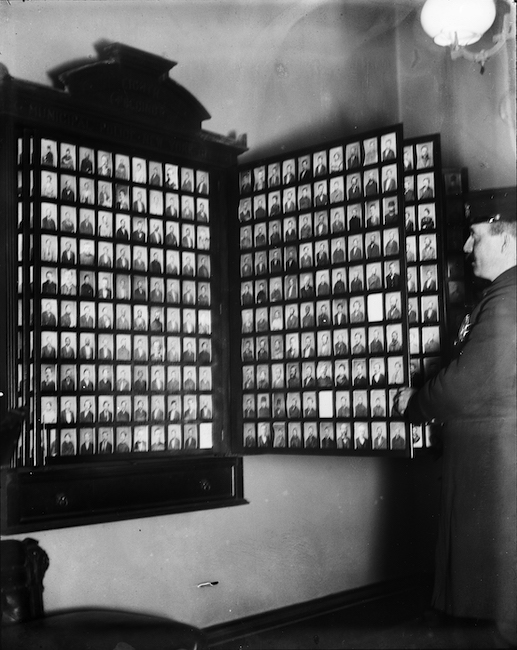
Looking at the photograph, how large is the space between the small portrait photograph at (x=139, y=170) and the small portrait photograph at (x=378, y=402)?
64cm

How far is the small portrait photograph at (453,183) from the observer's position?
1465 millimetres

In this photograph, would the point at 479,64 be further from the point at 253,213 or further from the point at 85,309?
the point at 85,309

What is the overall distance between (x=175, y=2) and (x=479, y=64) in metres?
0.80

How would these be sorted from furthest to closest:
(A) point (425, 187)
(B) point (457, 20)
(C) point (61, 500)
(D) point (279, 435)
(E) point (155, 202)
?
(B) point (457, 20)
(A) point (425, 187)
(D) point (279, 435)
(E) point (155, 202)
(C) point (61, 500)

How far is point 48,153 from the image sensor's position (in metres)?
1.13

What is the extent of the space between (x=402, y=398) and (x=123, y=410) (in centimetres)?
59

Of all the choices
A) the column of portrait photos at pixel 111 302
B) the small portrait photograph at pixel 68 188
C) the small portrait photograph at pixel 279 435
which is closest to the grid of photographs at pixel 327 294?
the small portrait photograph at pixel 279 435

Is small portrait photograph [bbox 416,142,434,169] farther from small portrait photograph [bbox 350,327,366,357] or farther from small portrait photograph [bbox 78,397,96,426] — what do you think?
small portrait photograph [bbox 78,397,96,426]

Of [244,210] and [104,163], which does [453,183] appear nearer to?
[244,210]

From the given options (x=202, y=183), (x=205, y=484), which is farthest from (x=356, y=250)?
(x=205, y=484)

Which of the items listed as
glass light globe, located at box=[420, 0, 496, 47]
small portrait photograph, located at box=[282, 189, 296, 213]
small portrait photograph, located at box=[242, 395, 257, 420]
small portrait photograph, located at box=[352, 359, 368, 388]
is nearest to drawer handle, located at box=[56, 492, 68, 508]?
small portrait photograph, located at box=[242, 395, 257, 420]

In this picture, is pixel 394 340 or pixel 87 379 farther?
pixel 394 340

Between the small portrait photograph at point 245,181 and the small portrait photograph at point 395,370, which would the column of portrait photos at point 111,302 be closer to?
the small portrait photograph at point 245,181

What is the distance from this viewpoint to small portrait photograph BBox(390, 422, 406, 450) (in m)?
1.36
